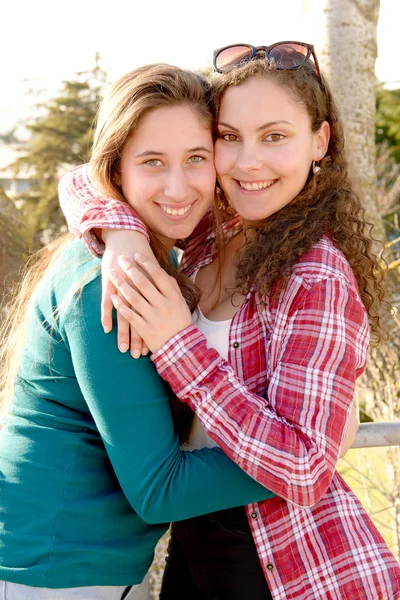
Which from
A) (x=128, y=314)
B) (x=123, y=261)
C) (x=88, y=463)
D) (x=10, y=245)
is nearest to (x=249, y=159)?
(x=123, y=261)

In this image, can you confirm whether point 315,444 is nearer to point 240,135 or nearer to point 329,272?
point 329,272

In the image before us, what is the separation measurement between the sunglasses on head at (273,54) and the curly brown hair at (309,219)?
2 centimetres

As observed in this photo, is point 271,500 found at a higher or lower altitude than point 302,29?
lower

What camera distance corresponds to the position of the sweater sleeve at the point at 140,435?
72.2 inches

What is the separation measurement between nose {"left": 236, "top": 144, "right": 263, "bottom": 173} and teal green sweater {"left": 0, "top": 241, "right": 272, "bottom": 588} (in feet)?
1.96

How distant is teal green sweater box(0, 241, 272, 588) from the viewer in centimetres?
184

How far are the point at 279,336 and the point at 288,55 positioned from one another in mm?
943

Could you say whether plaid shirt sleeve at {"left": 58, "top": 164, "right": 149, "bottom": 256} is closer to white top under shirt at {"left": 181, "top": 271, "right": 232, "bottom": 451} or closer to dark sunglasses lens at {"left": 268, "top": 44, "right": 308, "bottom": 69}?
white top under shirt at {"left": 181, "top": 271, "right": 232, "bottom": 451}

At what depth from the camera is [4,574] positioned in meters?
1.88

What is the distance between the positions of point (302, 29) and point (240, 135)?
11.5ft

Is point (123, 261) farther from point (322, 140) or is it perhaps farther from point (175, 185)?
point (322, 140)

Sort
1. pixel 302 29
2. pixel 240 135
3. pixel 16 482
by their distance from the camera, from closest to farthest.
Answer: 1. pixel 16 482
2. pixel 240 135
3. pixel 302 29

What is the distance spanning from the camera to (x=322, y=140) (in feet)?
7.82

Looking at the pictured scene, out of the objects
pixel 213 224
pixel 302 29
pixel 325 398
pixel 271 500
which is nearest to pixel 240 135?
pixel 213 224
